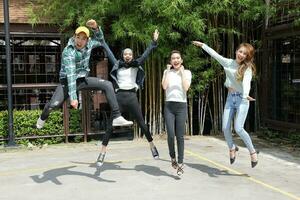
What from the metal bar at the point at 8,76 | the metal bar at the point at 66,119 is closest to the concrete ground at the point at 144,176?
the metal bar at the point at 8,76

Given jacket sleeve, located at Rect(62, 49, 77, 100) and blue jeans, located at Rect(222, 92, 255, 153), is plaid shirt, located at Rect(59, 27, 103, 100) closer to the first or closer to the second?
jacket sleeve, located at Rect(62, 49, 77, 100)

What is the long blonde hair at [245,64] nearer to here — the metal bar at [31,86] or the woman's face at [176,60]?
the woman's face at [176,60]

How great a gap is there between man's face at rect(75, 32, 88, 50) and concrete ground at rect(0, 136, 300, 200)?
186 cm

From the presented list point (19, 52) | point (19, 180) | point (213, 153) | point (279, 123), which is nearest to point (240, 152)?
point (213, 153)

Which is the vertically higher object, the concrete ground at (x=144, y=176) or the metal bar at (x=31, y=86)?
the metal bar at (x=31, y=86)

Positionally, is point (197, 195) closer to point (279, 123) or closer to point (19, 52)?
point (279, 123)

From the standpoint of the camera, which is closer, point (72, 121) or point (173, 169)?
point (173, 169)

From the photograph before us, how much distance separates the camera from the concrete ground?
621cm

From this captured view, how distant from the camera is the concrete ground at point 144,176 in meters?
6.21

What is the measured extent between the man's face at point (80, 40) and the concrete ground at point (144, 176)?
1.86 metres

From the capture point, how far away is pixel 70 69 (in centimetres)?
641

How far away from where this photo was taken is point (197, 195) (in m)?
6.11

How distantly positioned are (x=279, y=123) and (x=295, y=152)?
53.7 inches

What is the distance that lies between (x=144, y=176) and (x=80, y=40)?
7.10 feet
